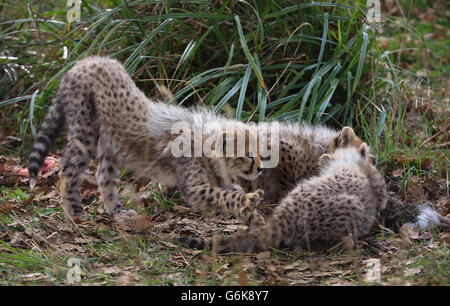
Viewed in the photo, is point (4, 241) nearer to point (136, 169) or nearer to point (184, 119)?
→ point (136, 169)

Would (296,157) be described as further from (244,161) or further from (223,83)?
(223,83)

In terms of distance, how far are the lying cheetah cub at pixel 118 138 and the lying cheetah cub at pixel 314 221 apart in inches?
20.6

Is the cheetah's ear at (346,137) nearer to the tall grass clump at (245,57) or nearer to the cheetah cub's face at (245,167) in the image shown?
the tall grass clump at (245,57)

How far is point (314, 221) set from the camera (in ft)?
11.3

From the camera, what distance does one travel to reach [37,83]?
5.42 m

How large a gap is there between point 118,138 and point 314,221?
173cm

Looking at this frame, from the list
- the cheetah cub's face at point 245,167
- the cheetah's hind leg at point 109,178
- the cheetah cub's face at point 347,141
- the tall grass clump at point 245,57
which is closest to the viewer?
the cheetah cub's face at point 245,167

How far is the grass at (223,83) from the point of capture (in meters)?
3.79

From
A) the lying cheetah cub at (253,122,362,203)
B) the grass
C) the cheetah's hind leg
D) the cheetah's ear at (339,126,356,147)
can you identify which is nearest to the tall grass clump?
the grass

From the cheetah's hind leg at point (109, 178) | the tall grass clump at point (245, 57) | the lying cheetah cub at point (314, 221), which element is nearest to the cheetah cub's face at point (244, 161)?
the lying cheetah cub at point (314, 221)

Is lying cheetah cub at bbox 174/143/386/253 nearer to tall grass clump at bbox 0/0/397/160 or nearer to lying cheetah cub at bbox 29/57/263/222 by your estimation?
lying cheetah cub at bbox 29/57/263/222

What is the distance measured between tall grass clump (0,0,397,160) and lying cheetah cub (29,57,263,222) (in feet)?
1.44

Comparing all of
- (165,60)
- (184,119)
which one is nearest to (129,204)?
(184,119)

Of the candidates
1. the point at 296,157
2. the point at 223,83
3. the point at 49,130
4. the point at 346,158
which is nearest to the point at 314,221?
the point at 346,158
